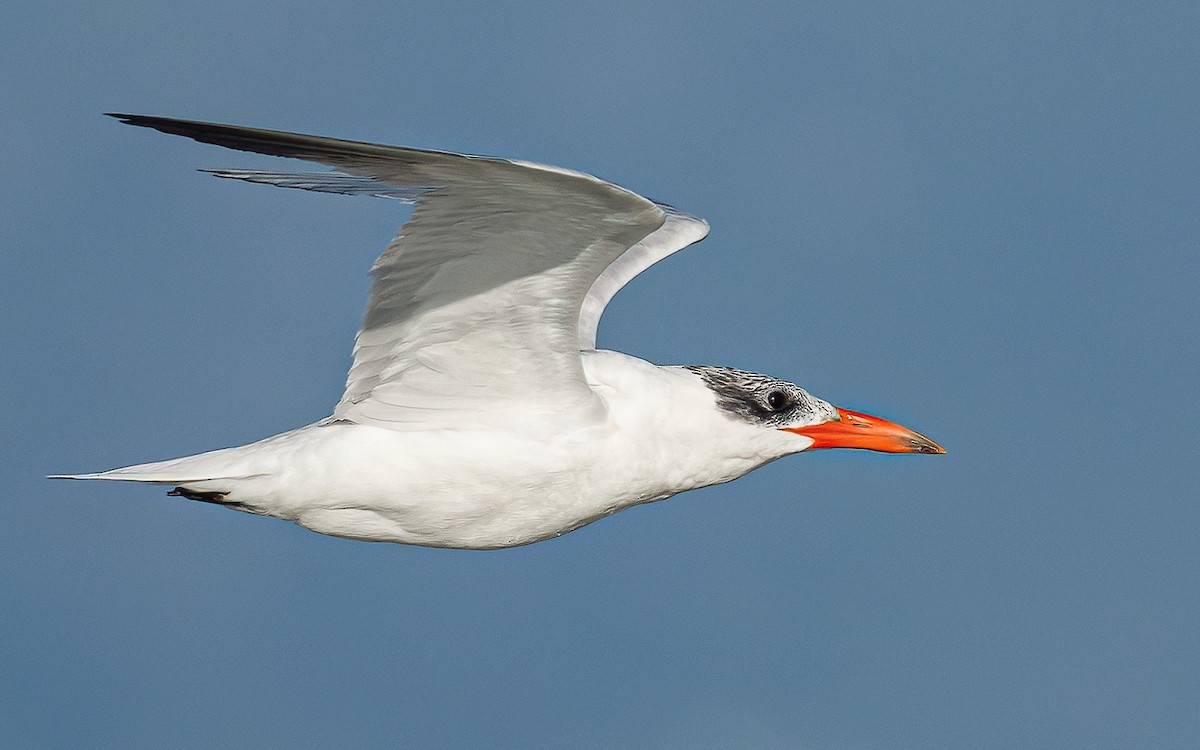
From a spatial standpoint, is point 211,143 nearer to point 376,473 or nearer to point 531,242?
point 531,242

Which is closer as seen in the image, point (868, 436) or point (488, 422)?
point (488, 422)

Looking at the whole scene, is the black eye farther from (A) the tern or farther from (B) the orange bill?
(B) the orange bill

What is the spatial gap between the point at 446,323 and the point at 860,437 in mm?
2769

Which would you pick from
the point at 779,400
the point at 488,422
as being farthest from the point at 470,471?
the point at 779,400

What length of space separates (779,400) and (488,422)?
5.85 ft

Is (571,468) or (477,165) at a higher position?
(477,165)

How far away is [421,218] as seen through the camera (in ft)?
26.1

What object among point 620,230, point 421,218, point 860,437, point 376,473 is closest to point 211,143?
point 421,218

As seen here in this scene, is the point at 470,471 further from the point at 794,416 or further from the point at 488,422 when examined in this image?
the point at 794,416

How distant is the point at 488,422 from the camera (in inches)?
353

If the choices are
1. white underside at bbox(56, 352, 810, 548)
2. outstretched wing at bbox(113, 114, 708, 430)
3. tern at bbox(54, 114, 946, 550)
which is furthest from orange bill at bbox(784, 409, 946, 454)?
outstretched wing at bbox(113, 114, 708, 430)

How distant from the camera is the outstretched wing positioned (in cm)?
717

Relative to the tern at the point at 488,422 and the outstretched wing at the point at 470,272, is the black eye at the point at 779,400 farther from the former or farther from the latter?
the outstretched wing at the point at 470,272

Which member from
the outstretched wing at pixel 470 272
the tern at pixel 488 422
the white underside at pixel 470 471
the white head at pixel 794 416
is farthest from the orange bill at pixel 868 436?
the outstretched wing at pixel 470 272
